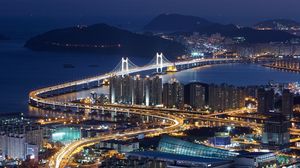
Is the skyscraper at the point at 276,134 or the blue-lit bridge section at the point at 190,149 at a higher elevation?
the skyscraper at the point at 276,134

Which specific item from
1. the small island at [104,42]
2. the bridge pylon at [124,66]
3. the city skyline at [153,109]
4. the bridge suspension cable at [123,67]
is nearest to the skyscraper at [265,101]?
the city skyline at [153,109]

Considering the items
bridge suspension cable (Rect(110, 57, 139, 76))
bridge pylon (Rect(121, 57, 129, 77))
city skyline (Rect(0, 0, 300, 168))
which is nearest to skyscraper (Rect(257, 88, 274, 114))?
city skyline (Rect(0, 0, 300, 168))

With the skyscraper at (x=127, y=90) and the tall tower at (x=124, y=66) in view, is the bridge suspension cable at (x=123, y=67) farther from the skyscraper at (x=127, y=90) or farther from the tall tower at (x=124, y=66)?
the skyscraper at (x=127, y=90)

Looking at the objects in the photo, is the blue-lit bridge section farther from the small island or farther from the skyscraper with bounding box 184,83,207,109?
the small island

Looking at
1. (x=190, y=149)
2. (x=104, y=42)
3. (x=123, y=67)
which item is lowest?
(x=190, y=149)

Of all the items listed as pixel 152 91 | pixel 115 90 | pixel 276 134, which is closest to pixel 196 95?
pixel 152 91

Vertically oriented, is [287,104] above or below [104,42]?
below

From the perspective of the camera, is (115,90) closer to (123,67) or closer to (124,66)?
(123,67)
